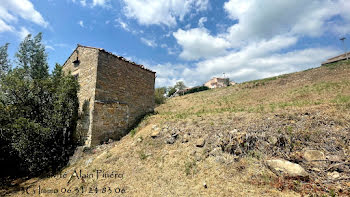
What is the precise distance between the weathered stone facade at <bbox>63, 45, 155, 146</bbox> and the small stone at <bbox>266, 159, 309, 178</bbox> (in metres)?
7.86

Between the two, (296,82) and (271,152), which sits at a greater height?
(296,82)

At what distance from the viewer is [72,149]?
845 centimetres

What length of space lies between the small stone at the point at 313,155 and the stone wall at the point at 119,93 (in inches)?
342

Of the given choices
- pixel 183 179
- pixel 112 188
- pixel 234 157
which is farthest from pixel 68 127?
pixel 234 157

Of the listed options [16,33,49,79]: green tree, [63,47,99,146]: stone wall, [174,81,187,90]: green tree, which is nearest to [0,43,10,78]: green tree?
[16,33,49,79]: green tree

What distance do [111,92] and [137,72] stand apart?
2549 millimetres

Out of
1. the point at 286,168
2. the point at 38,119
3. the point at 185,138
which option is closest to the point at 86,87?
the point at 38,119

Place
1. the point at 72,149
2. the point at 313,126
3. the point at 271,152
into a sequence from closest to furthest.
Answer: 1. the point at 271,152
2. the point at 313,126
3. the point at 72,149

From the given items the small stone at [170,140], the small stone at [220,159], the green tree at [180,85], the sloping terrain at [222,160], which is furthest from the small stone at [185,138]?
the green tree at [180,85]

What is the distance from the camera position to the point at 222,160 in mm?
5094

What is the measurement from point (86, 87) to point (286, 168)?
32.0 ft

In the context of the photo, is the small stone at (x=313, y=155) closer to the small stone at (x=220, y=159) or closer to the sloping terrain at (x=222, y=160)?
the sloping terrain at (x=222, y=160)

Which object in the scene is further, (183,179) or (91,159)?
(91,159)

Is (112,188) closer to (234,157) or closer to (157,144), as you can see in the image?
(157,144)
